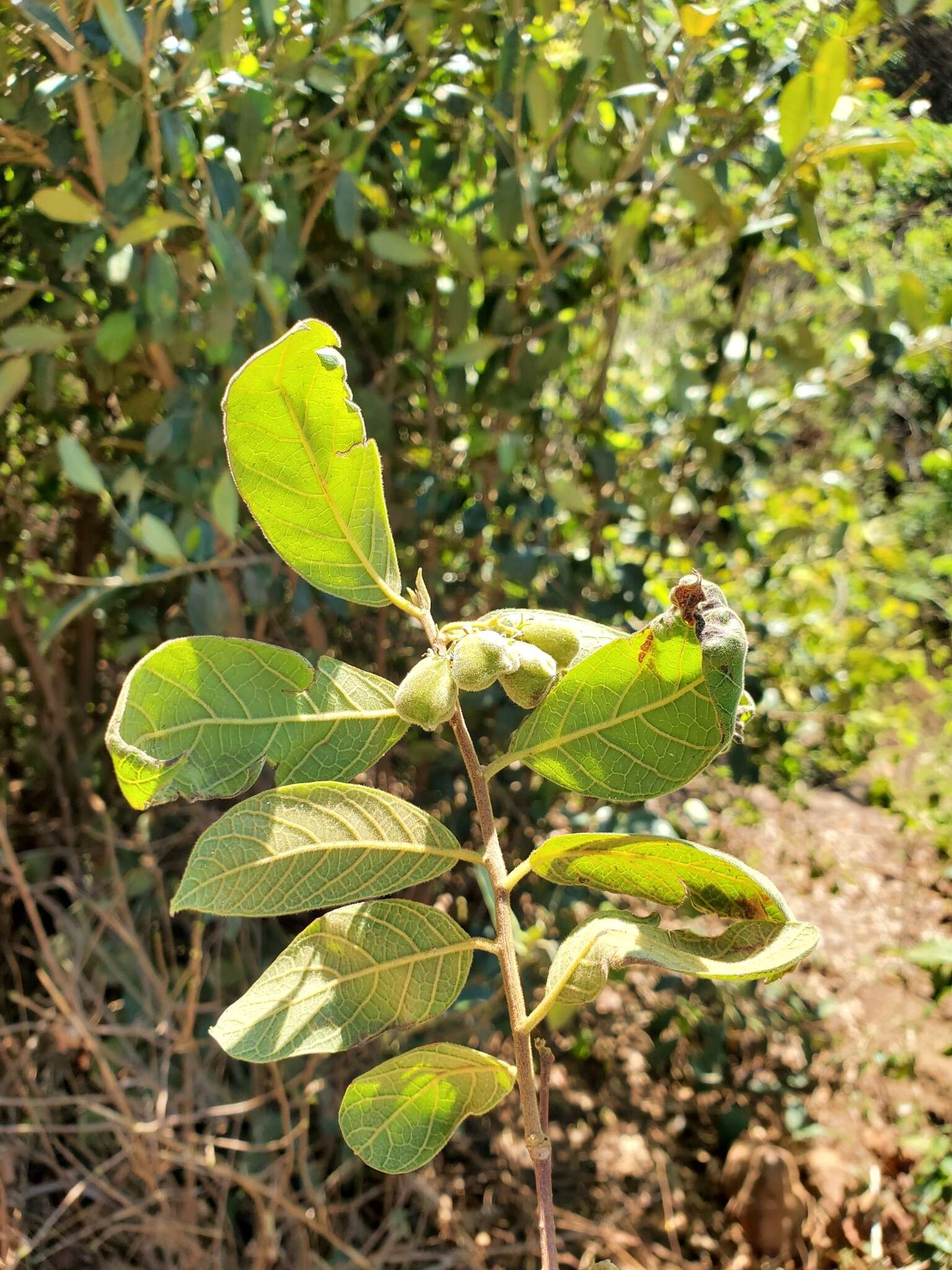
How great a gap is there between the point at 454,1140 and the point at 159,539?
44.2 inches

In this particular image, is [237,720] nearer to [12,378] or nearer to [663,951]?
[663,951]

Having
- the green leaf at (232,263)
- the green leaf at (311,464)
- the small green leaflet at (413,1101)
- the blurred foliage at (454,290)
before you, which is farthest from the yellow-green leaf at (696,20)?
the small green leaflet at (413,1101)

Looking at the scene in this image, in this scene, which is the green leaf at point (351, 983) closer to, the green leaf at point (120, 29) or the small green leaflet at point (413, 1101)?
the small green leaflet at point (413, 1101)

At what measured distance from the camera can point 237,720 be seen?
49cm

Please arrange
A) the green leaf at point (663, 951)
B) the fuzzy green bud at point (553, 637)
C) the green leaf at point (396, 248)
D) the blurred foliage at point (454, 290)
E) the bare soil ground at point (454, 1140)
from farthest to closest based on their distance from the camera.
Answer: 1. the bare soil ground at point (454, 1140)
2. the green leaf at point (396, 248)
3. the blurred foliage at point (454, 290)
4. the fuzzy green bud at point (553, 637)
5. the green leaf at point (663, 951)

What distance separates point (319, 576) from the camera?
1.69 feet

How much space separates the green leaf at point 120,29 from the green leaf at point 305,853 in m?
0.78

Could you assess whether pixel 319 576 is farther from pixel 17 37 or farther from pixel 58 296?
pixel 58 296

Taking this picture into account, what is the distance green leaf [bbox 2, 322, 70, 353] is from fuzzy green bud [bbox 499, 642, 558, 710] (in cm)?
95

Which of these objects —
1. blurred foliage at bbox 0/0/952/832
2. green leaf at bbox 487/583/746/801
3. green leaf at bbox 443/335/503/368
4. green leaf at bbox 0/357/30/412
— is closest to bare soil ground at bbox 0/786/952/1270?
blurred foliage at bbox 0/0/952/832

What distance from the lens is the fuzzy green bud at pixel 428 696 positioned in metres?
0.48

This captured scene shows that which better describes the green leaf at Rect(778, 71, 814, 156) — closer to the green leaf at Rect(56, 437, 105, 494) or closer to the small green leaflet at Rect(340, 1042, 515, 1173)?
the green leaf at Rect(56, 437, 105, 494)

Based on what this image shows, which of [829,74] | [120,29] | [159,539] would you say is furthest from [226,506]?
[829,74]

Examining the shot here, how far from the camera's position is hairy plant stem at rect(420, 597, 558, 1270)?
17.1 inches
